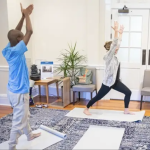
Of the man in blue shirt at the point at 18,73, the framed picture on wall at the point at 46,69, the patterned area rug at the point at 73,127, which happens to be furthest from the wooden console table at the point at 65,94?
the man in blue shirt at the point at 18,73

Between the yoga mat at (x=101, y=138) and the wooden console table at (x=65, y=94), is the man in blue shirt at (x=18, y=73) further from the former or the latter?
the wooden console table at (x=65, y=94)

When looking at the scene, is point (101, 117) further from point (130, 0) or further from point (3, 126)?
point (130, 0)

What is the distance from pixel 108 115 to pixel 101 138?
91 centimetres

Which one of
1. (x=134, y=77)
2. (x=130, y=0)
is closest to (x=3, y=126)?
(x=134, y=77)

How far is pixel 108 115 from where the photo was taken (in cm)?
366

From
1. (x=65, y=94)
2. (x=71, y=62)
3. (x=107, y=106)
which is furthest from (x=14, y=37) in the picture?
(x=107, y=106)

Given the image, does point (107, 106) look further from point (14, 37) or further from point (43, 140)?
point (14, 37)

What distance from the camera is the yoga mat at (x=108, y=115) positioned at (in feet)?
11.4

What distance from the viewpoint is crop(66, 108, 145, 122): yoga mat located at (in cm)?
347

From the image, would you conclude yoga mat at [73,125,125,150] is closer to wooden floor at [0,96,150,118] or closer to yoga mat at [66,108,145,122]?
yoga mat at [66,108,145,122]

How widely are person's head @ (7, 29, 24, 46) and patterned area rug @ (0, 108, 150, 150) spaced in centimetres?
128

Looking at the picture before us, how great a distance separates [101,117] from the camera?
3.56m

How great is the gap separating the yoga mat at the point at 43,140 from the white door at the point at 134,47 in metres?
2.31

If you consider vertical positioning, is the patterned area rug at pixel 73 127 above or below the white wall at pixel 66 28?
below
